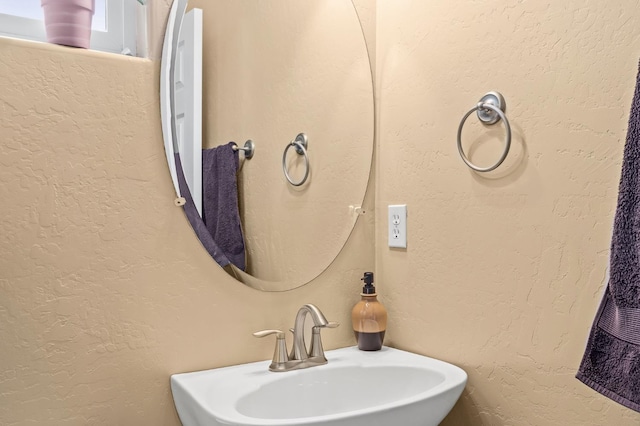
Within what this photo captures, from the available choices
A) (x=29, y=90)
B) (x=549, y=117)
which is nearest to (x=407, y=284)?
(x=549, y=117)

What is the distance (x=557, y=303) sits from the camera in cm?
109

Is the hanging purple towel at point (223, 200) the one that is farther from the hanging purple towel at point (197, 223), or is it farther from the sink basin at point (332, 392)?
the sink basin at point (332, 392)

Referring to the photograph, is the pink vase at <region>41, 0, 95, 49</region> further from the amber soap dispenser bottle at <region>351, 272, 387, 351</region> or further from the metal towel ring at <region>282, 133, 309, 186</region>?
the amber soap dispenser bottle at <region>351, 272, 387, 351</region>

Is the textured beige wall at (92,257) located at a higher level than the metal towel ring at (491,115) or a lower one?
lower

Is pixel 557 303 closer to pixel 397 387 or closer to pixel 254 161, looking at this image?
pixel 397 387

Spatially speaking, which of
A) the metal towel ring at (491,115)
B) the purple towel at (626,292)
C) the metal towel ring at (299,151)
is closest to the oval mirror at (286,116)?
the metal towel ring at (299,151)

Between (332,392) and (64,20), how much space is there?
36.2 inches

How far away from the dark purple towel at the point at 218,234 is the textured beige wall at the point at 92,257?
0.07 feet

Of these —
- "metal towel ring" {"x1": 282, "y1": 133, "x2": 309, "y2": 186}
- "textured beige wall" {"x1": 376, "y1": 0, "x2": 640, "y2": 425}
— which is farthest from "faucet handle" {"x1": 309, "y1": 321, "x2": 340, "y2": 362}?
"metal towel ring" {"x1": 282, "y1": 133, "x2": 309, "y2": 186}

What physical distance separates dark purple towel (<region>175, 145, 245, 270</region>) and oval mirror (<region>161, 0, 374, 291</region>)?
12 millimetres

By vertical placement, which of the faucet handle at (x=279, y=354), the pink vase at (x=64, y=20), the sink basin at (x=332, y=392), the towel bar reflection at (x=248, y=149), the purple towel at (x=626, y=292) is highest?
the pink vase at (x=64, y=20)

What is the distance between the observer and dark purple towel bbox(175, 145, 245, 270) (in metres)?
1.21

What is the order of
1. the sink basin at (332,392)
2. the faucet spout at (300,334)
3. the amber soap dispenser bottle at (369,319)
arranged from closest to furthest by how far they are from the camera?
1. the sink basin at (332,392)
2. the faucet spout at (300,334)
3. the amber soap dispenser bottle at (369,319)

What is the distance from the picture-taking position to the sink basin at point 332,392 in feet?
3.37
